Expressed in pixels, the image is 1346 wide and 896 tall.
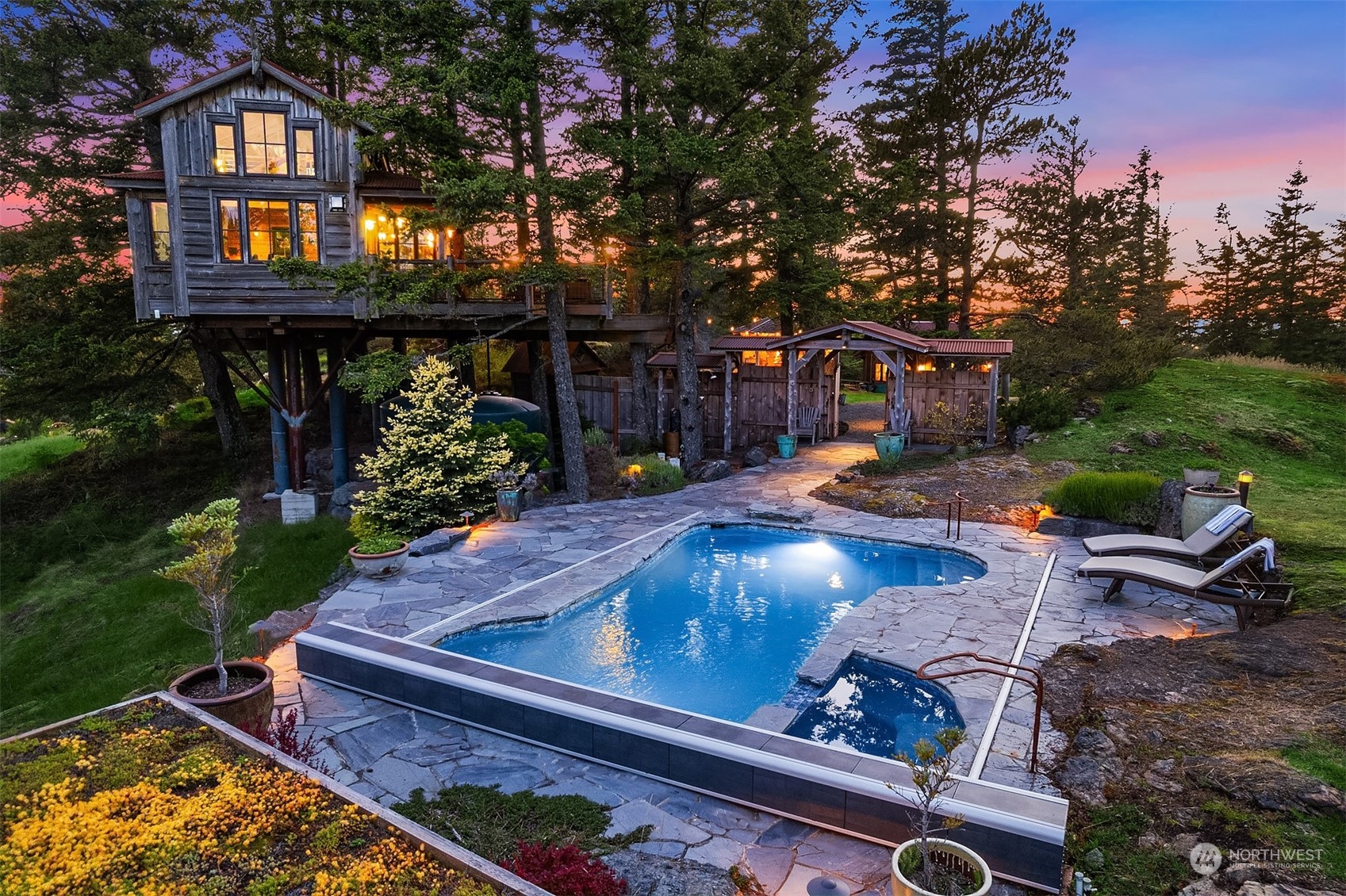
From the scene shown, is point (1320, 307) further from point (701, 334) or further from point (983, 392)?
point (701, 334)

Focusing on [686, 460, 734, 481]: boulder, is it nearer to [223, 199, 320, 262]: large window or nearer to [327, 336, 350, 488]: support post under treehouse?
[327, 336, 350, 488]: support post under treehouse

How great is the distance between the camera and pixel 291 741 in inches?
214

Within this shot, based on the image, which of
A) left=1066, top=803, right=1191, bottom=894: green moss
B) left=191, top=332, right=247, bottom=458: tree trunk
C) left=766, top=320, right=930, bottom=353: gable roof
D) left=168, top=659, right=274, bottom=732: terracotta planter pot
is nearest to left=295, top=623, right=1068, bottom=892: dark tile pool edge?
left=1066, top=803, right=1191, bottom=894: green moss

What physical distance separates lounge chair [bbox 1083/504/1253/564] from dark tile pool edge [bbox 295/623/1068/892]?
576 centimetres

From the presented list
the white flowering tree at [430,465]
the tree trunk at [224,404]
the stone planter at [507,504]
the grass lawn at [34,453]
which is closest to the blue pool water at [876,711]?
the stone planter at [507,504]

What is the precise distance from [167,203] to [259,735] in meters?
14.0

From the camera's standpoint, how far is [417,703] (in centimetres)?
640

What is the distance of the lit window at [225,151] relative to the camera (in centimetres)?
1502

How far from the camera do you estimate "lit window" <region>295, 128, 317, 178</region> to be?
15367 mm

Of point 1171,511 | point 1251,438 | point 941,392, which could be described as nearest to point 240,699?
point 1171,511

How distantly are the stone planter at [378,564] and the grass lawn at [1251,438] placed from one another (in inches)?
452

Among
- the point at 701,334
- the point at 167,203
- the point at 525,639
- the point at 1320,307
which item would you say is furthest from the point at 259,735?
the point at 1320,307

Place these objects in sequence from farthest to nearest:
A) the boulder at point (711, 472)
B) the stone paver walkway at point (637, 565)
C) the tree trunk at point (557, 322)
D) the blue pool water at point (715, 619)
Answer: the boulder at point (711, 472) → the tree trunk at point (557, 322) → the blue pool water at point (715, 619) → the stone paver walkway at point (637, 565)

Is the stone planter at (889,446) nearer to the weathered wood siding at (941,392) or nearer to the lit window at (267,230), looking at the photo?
the weathered wood siding at (941,392)
